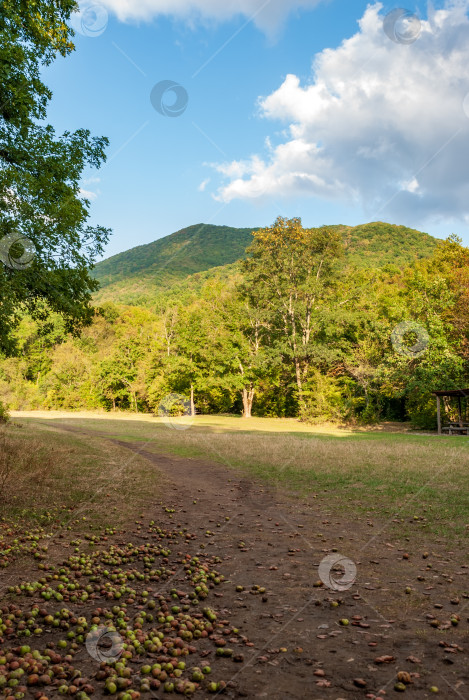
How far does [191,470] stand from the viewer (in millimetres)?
14359

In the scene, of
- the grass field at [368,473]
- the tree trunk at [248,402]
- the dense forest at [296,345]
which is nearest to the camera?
the grass field at [368,473]

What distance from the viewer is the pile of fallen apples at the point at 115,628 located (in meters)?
3.46

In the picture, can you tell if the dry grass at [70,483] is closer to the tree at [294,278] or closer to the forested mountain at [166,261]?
the tree at [294,278]

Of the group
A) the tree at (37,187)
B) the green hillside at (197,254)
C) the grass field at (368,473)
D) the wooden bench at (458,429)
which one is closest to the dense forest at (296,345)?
the wooden bench at (458,429)

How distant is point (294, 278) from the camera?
151 ft

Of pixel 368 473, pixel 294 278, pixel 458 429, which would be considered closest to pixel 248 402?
Answer: pixel 294 278

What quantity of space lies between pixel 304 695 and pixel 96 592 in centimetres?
310

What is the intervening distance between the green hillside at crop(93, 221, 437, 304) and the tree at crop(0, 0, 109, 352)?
151 ft

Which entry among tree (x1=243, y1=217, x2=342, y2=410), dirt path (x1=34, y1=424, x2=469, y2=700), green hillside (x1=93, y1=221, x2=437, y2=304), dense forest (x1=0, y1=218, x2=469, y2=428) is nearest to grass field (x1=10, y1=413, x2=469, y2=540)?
dirt path (x1=34, y1=424, x2=469, y2=700)

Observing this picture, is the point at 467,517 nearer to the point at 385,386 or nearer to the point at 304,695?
the point at 304,695

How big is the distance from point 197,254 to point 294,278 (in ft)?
230

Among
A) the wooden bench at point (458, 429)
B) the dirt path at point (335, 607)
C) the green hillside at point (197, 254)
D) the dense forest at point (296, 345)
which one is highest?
the green hillside at point (197, 254)

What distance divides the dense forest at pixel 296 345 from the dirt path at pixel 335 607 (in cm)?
2668

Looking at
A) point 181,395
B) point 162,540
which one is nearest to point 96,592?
point 162,540
